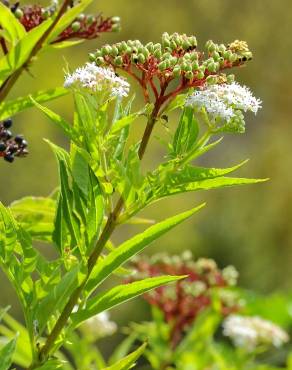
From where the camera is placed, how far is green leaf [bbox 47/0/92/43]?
1.07 m

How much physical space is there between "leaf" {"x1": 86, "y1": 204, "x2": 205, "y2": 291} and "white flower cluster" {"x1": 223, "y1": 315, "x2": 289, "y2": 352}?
1.45 m

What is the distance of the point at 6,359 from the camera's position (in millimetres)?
1065

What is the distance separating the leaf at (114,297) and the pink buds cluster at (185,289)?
1163 millimetres

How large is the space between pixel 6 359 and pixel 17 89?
9.35 meters

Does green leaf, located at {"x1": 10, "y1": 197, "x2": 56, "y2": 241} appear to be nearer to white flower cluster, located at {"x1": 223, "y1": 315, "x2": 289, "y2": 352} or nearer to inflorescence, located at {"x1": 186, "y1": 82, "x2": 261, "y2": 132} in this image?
inflorescence, located at {"x1": 186, "y1": 82, "x2": 261, "y2": 132}

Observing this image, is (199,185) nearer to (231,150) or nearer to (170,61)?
(170,61)

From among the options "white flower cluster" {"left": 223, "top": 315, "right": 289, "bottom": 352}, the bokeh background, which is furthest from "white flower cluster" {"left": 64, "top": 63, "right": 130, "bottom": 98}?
the bokeh background

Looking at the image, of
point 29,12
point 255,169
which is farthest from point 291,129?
point 29,12

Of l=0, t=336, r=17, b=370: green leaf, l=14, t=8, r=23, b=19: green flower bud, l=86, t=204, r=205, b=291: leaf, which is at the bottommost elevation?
l=0, t=336, r=17, b=370: green leaf

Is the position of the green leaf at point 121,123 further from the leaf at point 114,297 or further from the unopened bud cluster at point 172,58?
the leaf at point 114,297

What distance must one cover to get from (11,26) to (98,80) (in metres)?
0.17

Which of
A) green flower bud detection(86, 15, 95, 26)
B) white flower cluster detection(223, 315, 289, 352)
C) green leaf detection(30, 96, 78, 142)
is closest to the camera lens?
green leaf detection(30, 96, 78, 142)

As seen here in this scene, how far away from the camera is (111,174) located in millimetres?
1087

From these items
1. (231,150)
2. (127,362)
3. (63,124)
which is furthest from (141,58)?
(231,150)
